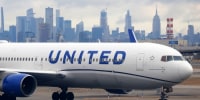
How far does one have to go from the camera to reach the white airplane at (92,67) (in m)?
35.3

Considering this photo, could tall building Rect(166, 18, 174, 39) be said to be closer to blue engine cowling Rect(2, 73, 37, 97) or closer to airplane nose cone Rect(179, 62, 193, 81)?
blue engine cowling Rect(2, 73, 37, 97)

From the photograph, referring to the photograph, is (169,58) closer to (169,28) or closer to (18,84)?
(18,84)

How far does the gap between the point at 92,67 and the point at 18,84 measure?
478cm

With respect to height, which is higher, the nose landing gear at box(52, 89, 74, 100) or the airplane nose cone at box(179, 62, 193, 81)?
the airplane nose cone at box(179, 62, 193, 81)

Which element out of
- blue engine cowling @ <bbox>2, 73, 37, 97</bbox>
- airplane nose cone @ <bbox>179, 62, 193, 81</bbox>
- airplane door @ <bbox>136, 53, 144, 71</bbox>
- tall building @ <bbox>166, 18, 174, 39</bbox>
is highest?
tall building @ <bbox>166, 18, 174, 39</bbox>

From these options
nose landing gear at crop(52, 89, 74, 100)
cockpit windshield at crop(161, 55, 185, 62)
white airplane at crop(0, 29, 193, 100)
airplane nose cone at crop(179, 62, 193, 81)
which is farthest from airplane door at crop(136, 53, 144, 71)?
nose landing gear at crop(52, 89, 74, 100)

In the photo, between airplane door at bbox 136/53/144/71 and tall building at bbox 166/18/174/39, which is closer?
airplane door at bbox 136/53/144/71

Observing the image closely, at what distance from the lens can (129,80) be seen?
36.3 m

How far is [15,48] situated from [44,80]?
433 centimetres

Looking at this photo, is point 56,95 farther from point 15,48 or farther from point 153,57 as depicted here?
point 153,57

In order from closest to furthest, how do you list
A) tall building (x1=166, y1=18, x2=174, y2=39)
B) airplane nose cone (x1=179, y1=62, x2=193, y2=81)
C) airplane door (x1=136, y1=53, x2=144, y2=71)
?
airplane nose cone (x1=179, y1=62, x2=193, y2=81) < airplane door (x1=136, y1=53, x2=144, y2=71) < tall building (x1=166, y1=18, x2=174, y2=39)

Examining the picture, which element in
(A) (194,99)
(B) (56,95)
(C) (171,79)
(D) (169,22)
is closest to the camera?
(C) (171,79)

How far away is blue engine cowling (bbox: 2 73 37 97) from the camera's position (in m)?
36.4

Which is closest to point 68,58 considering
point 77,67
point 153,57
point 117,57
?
point 77,67
